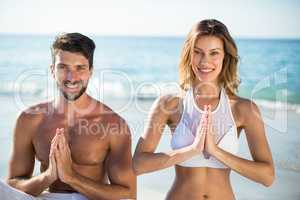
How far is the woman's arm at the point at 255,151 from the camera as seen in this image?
2285mm

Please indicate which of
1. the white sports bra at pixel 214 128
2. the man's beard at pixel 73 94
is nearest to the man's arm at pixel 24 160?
the man's beard at pixel 73 94

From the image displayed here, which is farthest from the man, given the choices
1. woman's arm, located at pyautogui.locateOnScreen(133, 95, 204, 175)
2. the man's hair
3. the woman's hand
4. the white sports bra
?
the woman's hand

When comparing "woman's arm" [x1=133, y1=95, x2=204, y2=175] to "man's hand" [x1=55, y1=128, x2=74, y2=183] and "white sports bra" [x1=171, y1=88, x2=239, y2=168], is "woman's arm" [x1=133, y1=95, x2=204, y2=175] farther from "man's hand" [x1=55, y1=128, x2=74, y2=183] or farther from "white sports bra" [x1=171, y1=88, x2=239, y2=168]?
"man's hand" [x1=55, y1=128, x2=74, y2=183]

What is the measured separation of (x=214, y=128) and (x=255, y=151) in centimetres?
22

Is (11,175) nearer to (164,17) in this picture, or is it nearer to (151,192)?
(151,192)

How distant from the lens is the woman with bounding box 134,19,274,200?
2.31 metres

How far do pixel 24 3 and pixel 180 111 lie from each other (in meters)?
1.33

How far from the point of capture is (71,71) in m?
2.48

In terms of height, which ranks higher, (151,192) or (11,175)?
(11,175)

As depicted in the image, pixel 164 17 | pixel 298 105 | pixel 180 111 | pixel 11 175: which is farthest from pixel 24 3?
pixel 298 105

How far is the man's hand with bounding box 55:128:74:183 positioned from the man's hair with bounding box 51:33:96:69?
41 cm

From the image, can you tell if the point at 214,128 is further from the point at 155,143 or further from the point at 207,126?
the point at 155,143

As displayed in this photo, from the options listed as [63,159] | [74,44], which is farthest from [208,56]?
[63,159]

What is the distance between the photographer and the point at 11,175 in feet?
8.44
